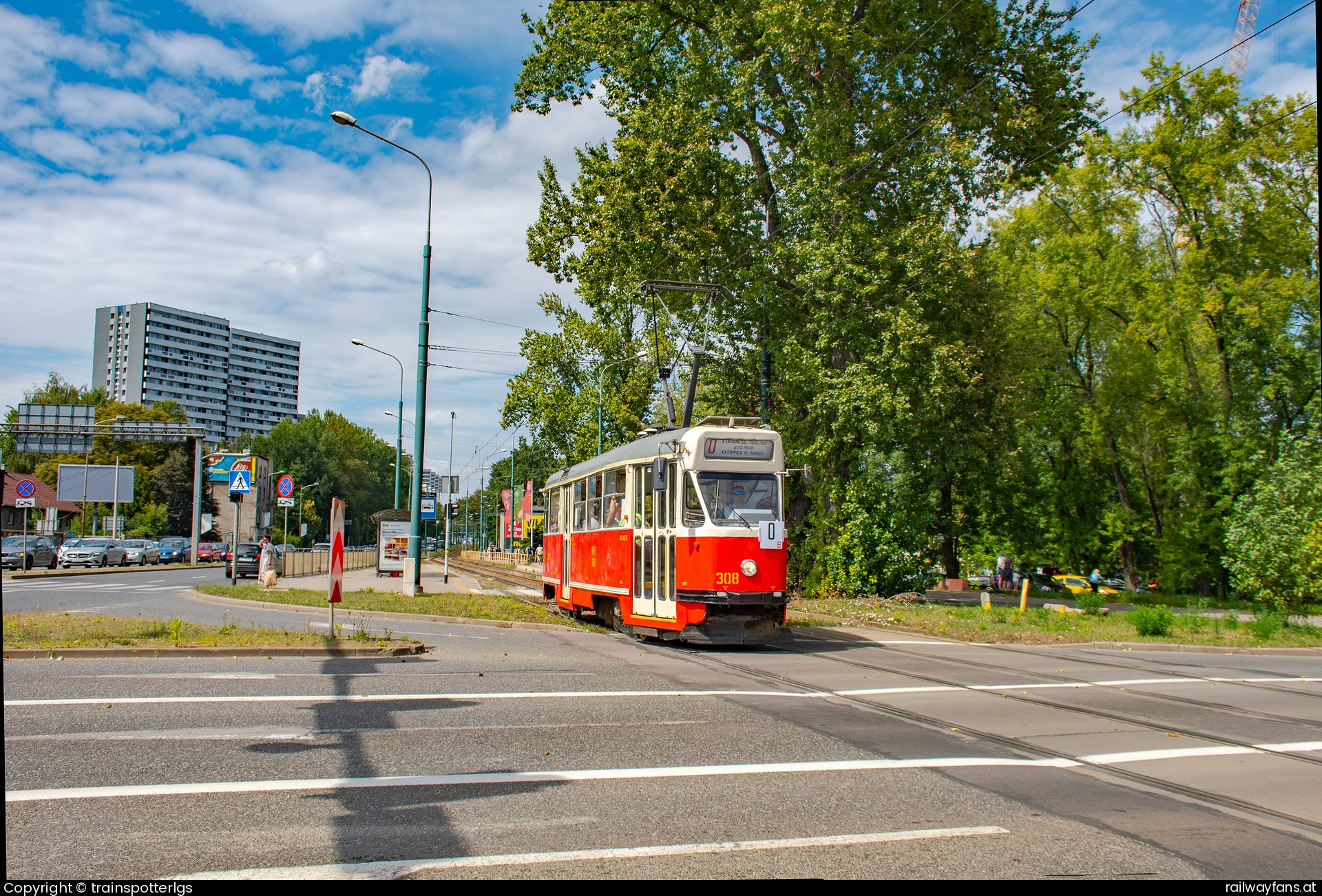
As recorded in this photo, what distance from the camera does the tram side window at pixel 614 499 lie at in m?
16.7

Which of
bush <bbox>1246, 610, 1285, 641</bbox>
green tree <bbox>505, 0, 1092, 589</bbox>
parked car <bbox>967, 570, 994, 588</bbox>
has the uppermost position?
green tree <bbox>505, 0, 1092, 589</bbox>

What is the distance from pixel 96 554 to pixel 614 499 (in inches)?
1483

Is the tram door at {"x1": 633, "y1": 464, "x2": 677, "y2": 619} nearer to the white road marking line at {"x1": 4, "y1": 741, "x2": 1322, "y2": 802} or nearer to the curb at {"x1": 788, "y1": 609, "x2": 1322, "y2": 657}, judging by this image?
the curb at {"x1": 788, "y1": 609, "x2": 1322, "y2": 657}

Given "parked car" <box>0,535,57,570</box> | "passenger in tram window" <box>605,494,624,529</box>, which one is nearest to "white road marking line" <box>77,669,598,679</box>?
"passenger in tram window" <box>605,494,624,529</box>

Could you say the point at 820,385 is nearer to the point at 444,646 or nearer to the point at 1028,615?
the point at 1028,615

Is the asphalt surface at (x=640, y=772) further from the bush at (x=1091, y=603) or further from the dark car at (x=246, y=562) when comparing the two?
the dark car at (x=246, y=562)

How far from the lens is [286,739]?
7.24 meters

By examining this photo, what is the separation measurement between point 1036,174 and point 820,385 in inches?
363

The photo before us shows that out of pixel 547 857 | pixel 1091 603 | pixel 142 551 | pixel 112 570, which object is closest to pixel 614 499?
pixel 547 857

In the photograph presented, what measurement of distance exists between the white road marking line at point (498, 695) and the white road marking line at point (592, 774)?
2.98 m

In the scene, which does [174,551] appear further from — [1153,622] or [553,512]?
[1153,622]

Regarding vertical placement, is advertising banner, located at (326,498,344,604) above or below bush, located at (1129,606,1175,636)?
above

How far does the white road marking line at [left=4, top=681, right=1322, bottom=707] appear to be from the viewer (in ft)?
28.8

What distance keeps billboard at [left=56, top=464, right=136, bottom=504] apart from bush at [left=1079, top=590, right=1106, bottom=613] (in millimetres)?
56547
